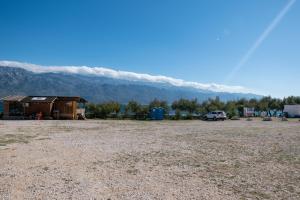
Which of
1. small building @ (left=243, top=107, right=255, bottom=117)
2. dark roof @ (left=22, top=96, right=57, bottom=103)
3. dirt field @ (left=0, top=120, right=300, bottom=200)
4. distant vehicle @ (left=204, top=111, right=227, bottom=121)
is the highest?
dark roof @ (left=22, top=96, right=57, bottom=103)

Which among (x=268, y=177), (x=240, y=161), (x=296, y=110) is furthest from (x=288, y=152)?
(x=296, y=110)

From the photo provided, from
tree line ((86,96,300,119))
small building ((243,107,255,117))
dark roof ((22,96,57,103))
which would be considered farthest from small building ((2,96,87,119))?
small building ((243,107,255,117))

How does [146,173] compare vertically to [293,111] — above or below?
below

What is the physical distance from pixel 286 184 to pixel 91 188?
16.4 feet

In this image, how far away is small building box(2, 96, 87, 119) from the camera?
4116 cm

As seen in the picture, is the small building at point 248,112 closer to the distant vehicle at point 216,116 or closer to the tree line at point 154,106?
the tree line at point 154,106

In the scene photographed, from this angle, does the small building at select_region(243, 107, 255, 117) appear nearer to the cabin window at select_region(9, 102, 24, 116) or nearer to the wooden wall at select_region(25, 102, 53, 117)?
the wooden wall at select_region(25, 102, 53, 117)

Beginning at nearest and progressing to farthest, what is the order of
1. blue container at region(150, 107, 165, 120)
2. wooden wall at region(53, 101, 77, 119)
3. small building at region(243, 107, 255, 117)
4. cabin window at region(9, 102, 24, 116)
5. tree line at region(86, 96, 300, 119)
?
cabin window at region(9, 102, 24, 116) → wooden wall at region(53, 101, 77, 119) → blue container at region(150, 107, 165, 120) → tree line at region(86, 96, 300, 119) → small building at region(243, 107, 255, 117)

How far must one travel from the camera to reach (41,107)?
1629 inches

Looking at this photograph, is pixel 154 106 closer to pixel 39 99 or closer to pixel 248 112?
pixel 39 99

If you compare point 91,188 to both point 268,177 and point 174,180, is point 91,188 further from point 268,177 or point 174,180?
point 268,177

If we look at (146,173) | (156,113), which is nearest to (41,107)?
(156,113)

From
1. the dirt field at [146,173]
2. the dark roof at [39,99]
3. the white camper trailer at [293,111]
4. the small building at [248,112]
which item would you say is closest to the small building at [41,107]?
the dark roof at [39,99]

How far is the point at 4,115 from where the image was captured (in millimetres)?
41062
